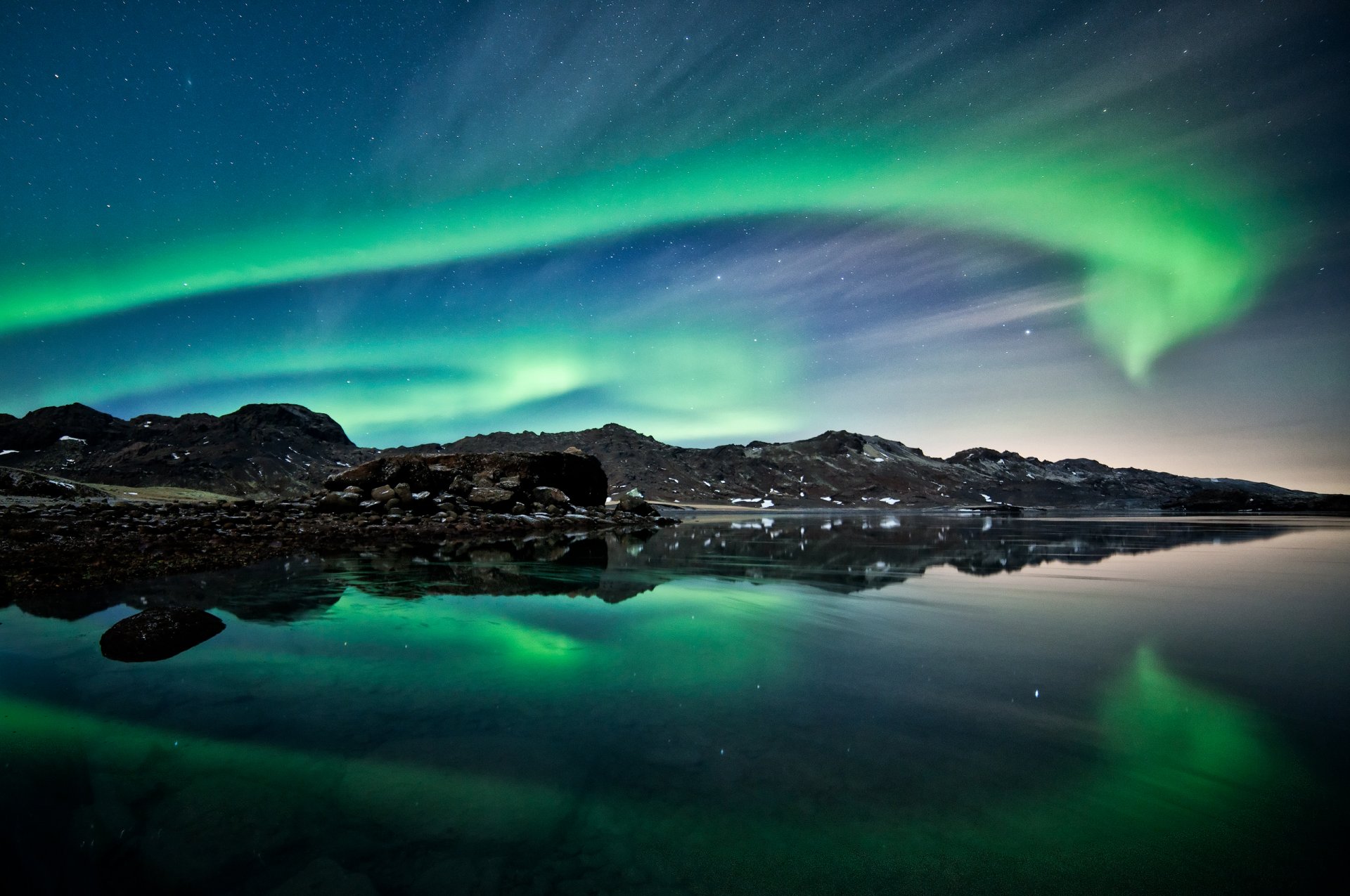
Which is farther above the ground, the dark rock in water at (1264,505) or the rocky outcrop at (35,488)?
the rocky outcrop at (35,488)

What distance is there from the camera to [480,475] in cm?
3522

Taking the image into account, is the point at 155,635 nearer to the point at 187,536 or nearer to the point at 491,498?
the point at 187,536


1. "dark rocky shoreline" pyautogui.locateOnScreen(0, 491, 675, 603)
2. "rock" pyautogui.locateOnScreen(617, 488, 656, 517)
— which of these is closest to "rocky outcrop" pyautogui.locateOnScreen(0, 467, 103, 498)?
"dark rocky shoreline" pyautogui.locateOnScreen(0, 491, 675, 603)

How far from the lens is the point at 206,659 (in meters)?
6.18

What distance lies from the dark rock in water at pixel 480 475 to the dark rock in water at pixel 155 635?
23.0 meters

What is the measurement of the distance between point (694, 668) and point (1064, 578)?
10.8 metres

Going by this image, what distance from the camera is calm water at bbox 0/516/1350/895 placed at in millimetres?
2814

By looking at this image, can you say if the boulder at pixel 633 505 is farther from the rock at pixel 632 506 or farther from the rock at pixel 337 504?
the rock at pixel 337 504

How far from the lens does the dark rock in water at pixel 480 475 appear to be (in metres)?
31.3

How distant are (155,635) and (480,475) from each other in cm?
2950

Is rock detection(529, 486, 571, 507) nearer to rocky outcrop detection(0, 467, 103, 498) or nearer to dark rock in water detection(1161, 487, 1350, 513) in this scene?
rocky outcrop detection(0, 467, 103, 498)

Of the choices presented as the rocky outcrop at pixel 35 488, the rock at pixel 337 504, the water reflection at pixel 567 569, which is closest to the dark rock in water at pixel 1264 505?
the water reflection at pixel 567 569

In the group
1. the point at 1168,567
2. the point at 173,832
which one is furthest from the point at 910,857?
the point at 1168,567

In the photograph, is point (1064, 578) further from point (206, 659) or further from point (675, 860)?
point (206, 659)
